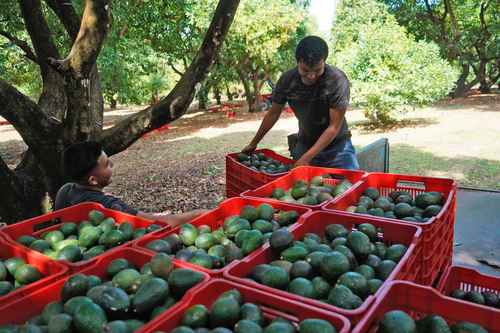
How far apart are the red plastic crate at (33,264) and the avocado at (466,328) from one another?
5.29 ft

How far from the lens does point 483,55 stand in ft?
72.5

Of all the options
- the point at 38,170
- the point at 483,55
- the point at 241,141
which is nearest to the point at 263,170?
the point at 38,170

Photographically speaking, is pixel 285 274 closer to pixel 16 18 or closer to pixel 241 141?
pixel 16 18

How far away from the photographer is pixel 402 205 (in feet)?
9.07

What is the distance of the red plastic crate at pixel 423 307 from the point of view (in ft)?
4.86

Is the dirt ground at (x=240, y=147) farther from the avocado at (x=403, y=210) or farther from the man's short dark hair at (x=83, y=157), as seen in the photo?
Result: the avocado at (x=403, y=210)

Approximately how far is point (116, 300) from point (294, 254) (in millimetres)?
822

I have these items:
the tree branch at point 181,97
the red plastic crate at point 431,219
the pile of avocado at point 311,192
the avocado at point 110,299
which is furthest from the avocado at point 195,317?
the tree branch at point 181,97

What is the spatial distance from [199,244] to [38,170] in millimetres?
3562

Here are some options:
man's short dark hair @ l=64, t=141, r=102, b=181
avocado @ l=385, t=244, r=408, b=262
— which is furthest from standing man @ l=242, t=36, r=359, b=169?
avocado @ l=385, t=244, r=408, b=262

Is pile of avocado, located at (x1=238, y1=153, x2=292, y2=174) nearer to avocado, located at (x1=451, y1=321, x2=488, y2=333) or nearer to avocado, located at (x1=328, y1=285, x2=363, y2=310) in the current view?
avocado, located at (x1=328, y1=285, x2=363, y2=310)

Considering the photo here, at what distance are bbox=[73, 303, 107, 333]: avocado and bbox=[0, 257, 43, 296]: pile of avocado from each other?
1.85 feet

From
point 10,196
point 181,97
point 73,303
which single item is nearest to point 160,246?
point 73,303

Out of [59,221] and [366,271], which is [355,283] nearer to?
[366,271]
